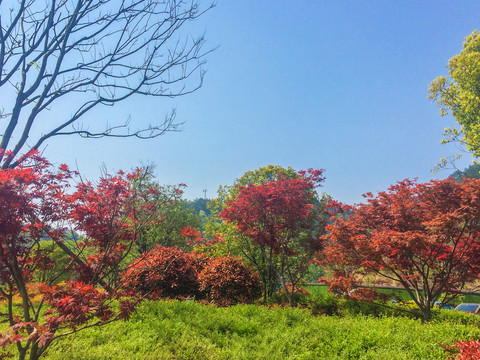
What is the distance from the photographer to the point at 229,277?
825cm

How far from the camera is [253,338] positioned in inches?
186

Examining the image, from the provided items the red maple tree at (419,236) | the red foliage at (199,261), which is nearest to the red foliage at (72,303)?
the red maple tree at (419,236)

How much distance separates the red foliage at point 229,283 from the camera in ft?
26.9

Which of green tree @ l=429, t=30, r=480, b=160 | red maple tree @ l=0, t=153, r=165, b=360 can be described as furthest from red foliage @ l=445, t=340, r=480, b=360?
green tree @ l=429, t=30, r=480, b=160

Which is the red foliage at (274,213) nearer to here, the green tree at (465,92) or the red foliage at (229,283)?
the red foliage at (229,283)

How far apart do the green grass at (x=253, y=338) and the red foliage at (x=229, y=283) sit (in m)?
2.42

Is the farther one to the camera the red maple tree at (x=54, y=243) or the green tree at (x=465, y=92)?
the green tree at (x=465, y=92)

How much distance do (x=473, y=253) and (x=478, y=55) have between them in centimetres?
1266

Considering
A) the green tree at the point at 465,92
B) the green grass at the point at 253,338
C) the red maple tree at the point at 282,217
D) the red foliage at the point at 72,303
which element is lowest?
the green grass at the point at 253,338

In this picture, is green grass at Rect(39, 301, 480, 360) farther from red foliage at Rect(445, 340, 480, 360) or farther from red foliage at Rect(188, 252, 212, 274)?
red foliage at Rect(188, 252, 212, 274)

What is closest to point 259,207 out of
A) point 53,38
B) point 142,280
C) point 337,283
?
point 337,283

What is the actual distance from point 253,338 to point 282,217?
409 centimetres

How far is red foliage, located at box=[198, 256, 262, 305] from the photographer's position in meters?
8.21

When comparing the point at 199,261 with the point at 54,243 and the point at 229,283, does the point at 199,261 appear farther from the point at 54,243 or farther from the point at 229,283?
the point at 54,243
